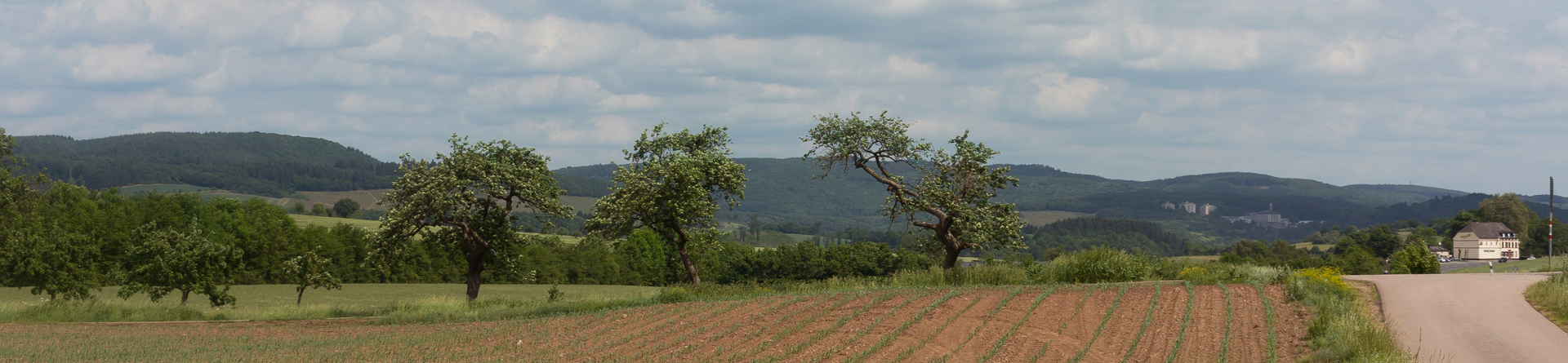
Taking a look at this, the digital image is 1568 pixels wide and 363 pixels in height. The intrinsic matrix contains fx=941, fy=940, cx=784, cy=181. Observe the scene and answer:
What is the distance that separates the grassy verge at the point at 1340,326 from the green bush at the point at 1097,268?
5.28 m

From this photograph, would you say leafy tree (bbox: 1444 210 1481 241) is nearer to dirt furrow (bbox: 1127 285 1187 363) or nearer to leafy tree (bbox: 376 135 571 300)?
dirt furrow (bbox: 1127 285 1187 363)

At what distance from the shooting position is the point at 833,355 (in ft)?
53.3

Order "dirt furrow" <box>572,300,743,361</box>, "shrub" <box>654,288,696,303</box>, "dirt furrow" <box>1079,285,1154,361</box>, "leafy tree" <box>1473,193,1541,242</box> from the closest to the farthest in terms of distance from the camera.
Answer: "dirt furrow" <box>1079,285,1154,361</box> < "dirt furrow" <box>572,300,743,361</box> < "shrub" <box>654,288,696,303</box> < "leafy tree" <box>1473,193,1541,242</box>

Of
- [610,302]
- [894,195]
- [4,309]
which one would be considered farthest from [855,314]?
[4,309]

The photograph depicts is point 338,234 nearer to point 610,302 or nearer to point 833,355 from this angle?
point 610,302

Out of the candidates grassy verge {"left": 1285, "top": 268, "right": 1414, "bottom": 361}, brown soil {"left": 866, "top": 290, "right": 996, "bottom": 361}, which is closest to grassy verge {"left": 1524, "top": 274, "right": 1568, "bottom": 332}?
grassy verge {"left": 1285, "top": 268, "right": 1414, "bottom": 361}

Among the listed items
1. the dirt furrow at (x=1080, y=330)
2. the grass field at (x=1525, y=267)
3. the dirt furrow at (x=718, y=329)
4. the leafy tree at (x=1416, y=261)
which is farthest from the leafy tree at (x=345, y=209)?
the dirt furrow at (x=1080, y=330)

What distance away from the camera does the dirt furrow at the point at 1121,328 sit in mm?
15867

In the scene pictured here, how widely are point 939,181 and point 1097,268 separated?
765 centimetres

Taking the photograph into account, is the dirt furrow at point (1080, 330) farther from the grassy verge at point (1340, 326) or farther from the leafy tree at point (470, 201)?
the leafy tree at point (470, 201)

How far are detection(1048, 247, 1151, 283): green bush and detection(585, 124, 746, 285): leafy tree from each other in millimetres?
10260

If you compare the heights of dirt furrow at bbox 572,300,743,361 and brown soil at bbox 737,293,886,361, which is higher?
brown soil at bbox 737,293,886,361

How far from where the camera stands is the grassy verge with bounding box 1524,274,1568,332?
59.3 ft

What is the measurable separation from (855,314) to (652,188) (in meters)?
11.7
